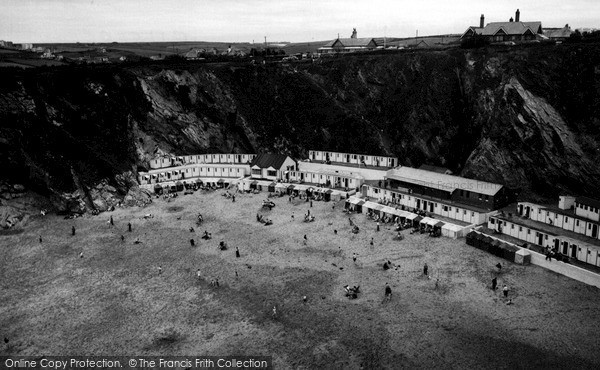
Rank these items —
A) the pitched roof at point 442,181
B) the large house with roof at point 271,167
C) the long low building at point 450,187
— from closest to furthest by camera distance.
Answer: the long low building at point 450,187, the pitched roof at point 442,181, the large house with roof at point 271,167

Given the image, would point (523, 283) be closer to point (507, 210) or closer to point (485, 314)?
point (485, 314)

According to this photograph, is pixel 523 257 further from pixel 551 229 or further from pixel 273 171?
pixel 273 171

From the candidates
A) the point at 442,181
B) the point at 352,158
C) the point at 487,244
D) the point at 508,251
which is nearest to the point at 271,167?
the point at 352,158

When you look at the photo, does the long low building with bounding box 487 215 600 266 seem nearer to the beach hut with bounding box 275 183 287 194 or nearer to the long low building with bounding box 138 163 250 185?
the beach hut with bounding box 275 183 287 194

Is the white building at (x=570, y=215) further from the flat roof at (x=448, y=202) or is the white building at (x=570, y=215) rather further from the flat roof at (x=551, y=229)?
the flat roof at (x=448, y=202)

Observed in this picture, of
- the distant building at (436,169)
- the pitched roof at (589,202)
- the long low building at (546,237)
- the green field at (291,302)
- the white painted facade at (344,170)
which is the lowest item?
the green field at (291,302)

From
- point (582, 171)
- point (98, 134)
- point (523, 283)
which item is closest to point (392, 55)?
point (582, 171)

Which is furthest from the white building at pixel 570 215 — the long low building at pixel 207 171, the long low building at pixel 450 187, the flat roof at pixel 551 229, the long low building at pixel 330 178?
the long low building at pixel 207 171

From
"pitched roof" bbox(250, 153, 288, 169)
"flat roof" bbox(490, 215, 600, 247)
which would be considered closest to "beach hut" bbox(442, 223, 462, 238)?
"flat roof" bbox(490, 215, 600, 247)
